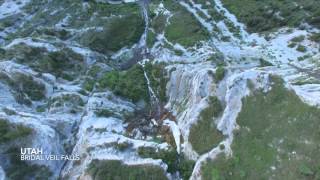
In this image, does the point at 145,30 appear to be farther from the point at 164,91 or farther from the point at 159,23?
the point at 164,91

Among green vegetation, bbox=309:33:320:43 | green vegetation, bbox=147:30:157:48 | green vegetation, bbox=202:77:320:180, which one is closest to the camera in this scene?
green vegetation, bbox=202:77:320:180

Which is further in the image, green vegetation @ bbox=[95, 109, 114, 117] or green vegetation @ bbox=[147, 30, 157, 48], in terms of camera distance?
green vegetation @ bbox=[147, 30, 157, 48]

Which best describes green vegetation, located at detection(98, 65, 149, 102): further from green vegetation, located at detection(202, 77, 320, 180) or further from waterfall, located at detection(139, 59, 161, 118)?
green vegetation, located at detection(202, 77, 320, 180)

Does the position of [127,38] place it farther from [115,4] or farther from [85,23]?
[115,4]

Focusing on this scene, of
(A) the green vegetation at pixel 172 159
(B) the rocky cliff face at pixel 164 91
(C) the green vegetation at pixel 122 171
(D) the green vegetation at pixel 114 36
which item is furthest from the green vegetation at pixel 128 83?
(C) the green vegetation at pixel 122 171

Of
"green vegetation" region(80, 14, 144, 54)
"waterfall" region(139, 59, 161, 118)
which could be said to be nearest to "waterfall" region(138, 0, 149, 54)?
"green vegetation" region(80, 14, 144, 54)

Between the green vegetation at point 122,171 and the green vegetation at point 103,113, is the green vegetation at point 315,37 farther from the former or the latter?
the green vegetation at point 122,171

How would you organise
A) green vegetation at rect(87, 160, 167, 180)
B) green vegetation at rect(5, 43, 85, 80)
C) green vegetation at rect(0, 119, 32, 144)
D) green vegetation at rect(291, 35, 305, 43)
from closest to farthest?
1. green vegetation at rect(87, 160, 167, 180)
2. green vegetation at rect(0, 119, 32, 144)
3. green vegetation at rect(5, 43, 85, 80)
4. green vegetation at rect(291, 35, 305, 43)

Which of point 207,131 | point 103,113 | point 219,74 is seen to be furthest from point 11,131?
point 219,74
